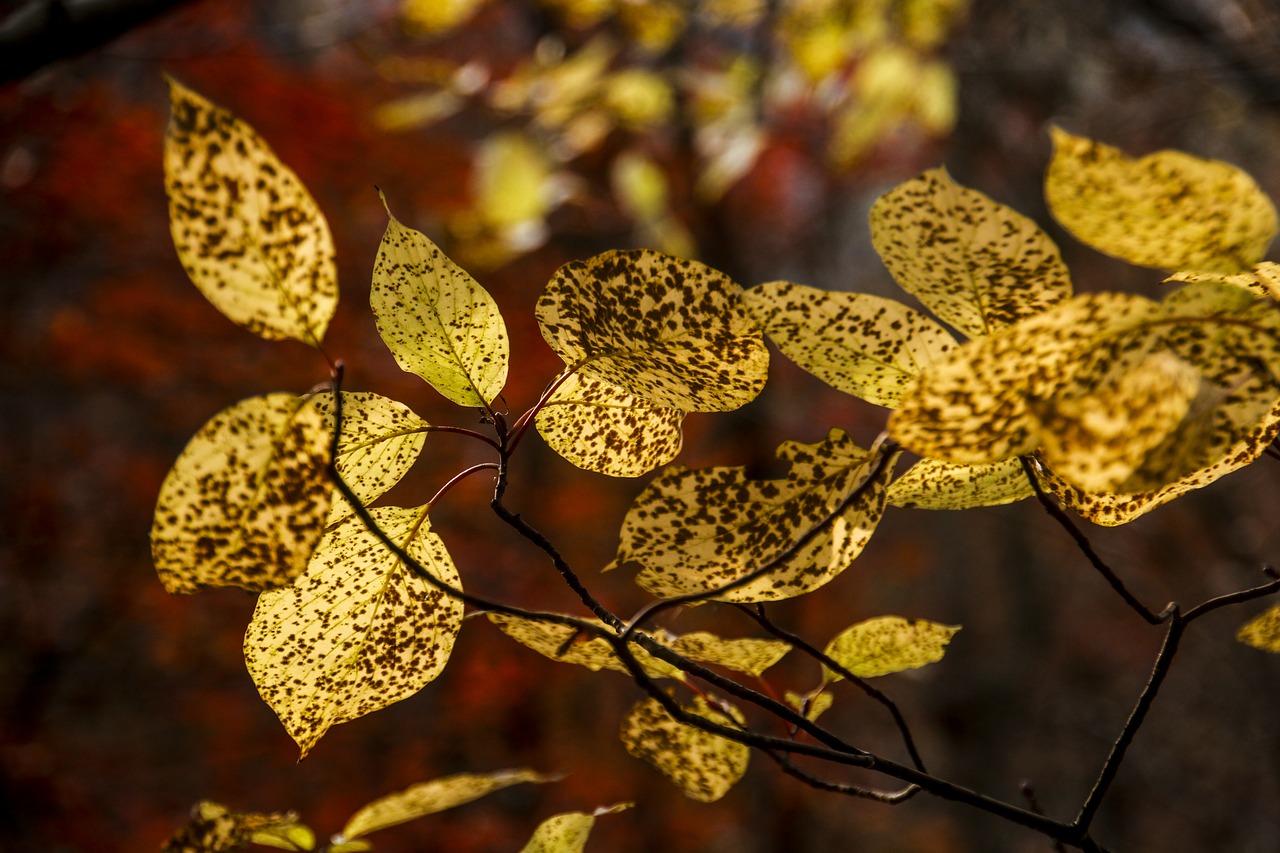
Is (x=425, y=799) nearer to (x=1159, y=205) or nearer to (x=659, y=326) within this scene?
(x=659, y=326)

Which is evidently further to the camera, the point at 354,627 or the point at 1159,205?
the point at 354,627

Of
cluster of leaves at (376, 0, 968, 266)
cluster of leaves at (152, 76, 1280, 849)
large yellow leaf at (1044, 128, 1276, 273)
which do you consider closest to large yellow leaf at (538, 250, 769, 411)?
cluster of leaves at (152, 76, 1280, 849)

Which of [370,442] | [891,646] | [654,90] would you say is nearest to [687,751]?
[891,646]

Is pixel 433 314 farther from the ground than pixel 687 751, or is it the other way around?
pixel 433 314

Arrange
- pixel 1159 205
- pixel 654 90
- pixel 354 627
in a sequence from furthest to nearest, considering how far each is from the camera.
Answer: pixel 654 90 → pixel 354 627 → pixel 1159 205

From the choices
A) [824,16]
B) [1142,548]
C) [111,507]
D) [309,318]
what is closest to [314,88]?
[111,507]

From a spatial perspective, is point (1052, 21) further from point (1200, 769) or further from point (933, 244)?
point (1200, 769)
